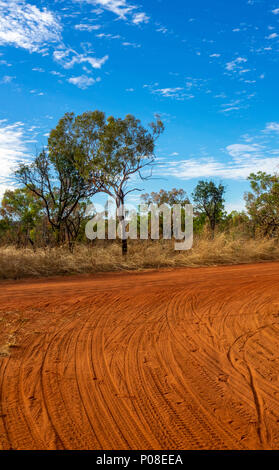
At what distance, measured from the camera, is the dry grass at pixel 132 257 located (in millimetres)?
11733

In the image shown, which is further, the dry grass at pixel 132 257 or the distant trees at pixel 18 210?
the distant trees at pixel 18 210

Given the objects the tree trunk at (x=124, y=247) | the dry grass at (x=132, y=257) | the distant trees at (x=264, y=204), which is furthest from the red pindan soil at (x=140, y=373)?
the distant trees at (x=264, y=204)

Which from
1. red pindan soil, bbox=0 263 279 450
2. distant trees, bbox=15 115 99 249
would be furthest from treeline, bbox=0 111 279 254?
red pindan soil, bbox=0 263 279 450

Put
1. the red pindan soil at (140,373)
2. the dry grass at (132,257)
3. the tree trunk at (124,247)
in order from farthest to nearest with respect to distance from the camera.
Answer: the tree trunk at (124,247) → the dry grass at (132,257) → the red pindan soil at (140,373)

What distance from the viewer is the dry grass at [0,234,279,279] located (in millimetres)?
11733

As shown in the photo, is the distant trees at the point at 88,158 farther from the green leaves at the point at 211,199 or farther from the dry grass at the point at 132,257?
the green leaves at the point at 211,199

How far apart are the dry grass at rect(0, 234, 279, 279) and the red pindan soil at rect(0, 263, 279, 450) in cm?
503

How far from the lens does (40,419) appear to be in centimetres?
271

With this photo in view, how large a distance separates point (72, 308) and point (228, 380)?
371 cm

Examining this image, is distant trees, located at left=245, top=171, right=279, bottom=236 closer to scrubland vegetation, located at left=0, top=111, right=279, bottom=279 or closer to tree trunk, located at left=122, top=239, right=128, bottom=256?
scrubland vegetation, located at left=0, top=111, right=279, bottom=279

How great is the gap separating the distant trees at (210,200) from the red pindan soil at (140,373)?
1962cm

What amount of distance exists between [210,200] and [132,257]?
46.2 ft
